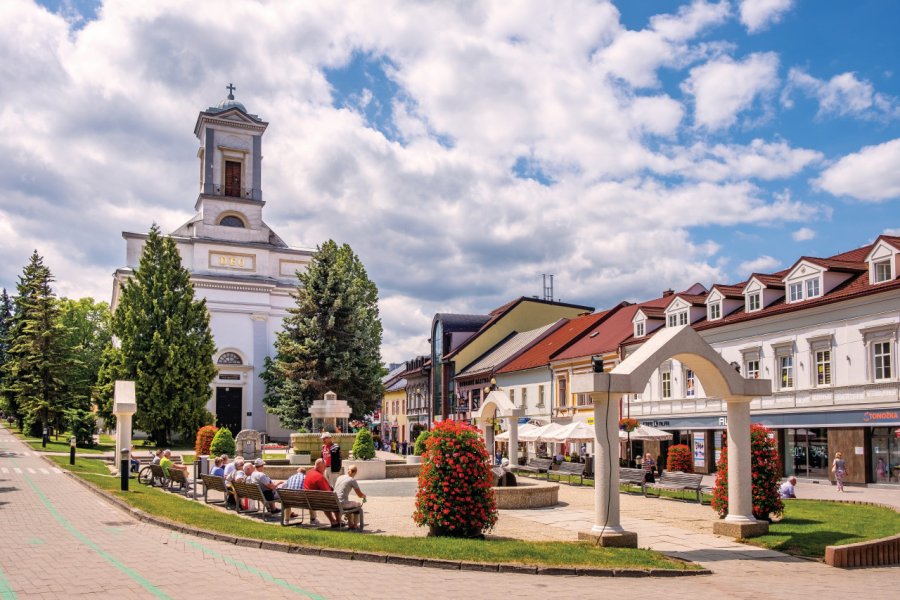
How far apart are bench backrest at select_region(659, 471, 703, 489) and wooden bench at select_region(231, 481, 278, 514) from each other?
436 inches

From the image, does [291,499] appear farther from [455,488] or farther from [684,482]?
[684,482]

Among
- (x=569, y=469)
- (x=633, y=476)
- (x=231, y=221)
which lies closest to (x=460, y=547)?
(x=633, y=476)

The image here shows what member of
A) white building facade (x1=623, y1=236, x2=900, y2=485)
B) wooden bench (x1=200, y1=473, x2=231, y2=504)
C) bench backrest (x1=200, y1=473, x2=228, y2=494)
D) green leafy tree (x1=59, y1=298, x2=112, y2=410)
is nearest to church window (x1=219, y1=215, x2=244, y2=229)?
green leafy tree (x1=59, y1=298, x2=112, y2=410)

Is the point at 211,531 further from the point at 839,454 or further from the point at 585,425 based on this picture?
the point at 839,454

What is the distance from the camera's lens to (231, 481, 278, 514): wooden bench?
16.8 meters

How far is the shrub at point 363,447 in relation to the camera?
1145 inches

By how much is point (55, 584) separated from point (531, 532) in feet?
27.9

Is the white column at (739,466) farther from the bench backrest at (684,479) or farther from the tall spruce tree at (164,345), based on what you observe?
the tall spruce tree at (164,345)

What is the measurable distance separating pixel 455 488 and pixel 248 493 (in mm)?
5762

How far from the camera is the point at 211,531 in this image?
13508 millimetres

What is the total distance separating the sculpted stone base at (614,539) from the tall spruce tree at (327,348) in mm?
38359

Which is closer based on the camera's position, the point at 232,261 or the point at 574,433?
the point at 574,433

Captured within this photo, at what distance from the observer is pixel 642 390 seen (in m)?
14.1

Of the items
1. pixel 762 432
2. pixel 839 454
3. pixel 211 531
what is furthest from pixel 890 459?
pixel 211 531
